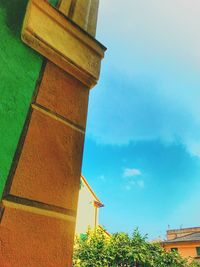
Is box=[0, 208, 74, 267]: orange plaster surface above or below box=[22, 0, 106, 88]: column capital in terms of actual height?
below

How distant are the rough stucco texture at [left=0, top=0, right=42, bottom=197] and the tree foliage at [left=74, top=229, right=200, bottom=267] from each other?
50.5ft

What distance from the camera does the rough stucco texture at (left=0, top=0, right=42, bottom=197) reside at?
1.32 metres

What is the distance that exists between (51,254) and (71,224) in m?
0.19

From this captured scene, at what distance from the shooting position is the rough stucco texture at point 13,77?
132 cm

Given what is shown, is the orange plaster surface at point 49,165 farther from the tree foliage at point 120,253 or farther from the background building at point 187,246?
the background building at point 187,246

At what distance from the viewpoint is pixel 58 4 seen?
6.08 feet

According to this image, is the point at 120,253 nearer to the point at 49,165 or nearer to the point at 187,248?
the point at 49,165

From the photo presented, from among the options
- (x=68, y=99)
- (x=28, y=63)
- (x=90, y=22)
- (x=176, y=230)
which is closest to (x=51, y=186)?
(x=68, y=99)

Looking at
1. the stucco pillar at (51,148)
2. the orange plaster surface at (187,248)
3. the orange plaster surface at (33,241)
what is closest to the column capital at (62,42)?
the stucco pillar at (51,148)

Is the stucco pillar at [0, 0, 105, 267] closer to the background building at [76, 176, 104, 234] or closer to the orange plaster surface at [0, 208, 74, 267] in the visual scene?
the orange plaster surface at [0, 208, 74, 267]

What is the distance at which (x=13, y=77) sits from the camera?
4.76 feet

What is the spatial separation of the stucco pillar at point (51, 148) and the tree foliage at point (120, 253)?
15173 mm

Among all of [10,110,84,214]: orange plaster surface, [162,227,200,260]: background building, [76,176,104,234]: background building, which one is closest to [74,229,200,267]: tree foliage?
[76,176,104,234]: background building

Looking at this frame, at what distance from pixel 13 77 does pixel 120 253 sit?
16175 millimetres
